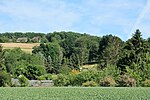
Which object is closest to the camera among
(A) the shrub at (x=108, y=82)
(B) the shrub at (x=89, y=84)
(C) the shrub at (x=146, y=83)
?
(C) the shrub at (x=146, y=83)

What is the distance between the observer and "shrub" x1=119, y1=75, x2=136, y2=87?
4356cm

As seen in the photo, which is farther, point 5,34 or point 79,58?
point 5,34

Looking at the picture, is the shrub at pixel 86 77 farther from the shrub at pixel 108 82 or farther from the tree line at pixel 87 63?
the shrub at pixel 108 82

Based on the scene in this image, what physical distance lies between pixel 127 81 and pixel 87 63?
274 feet

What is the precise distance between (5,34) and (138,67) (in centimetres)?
13229

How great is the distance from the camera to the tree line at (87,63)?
46.7m

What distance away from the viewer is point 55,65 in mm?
112875

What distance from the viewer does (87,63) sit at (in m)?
128

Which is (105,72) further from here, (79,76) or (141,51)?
(141,51)

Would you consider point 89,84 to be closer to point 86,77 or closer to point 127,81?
point 86,77

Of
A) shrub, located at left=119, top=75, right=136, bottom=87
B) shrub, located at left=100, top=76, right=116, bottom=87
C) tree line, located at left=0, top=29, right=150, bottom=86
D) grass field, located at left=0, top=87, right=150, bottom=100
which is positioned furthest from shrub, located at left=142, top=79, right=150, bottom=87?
grass field, located at left=0, top=87, right=150, bottom=100

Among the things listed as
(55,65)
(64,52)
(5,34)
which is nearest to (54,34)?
(5,34)

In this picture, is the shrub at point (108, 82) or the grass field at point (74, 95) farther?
the shrub at point (108, 82)

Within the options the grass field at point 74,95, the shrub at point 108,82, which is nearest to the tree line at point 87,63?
the shrub at point 108,82
